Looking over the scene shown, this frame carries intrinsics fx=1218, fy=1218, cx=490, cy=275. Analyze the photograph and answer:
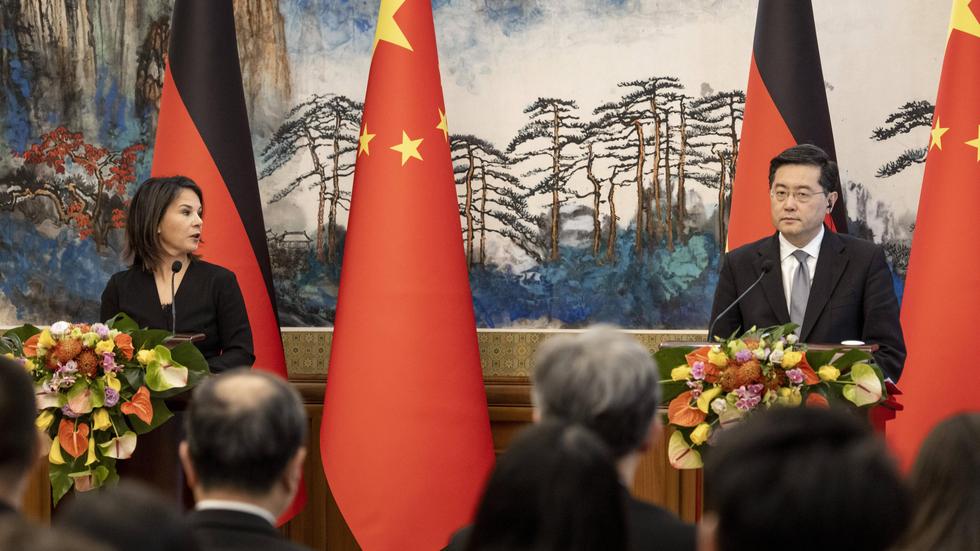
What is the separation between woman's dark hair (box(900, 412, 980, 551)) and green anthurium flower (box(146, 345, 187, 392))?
258 cm

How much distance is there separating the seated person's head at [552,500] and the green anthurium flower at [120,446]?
97.0 inches

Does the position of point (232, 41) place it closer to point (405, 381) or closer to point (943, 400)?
point (405, 381)

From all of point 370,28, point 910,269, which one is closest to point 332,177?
point 370,28

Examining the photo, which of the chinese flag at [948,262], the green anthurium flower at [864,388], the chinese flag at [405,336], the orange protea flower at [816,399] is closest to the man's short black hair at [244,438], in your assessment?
the orange protea flower at [816,399]

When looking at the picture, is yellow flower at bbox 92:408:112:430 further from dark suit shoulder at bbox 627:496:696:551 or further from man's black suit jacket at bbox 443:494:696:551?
dark suit shoulder at bbox 627:496:696:551

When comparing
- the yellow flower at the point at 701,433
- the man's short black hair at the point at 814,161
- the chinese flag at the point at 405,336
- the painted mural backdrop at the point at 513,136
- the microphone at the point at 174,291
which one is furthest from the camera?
the painted mural backdrop at the point at 513,136

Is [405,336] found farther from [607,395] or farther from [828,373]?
[607,395]

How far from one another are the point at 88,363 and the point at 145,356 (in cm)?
17

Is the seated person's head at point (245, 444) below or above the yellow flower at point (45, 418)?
above

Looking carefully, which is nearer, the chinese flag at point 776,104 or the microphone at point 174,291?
the microphone at point 174,291

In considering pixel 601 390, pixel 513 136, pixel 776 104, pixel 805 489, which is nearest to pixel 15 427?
pixel 601 390

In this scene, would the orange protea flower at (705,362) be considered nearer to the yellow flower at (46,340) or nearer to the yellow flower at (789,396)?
the yellow flower at (789,396)

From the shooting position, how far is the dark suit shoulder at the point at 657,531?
194cm

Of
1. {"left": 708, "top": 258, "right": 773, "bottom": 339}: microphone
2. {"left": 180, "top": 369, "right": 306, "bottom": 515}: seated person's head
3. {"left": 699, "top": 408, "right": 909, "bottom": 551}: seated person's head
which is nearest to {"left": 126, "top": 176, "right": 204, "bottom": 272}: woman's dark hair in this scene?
{"left": 708, "top": 258, "right": 773, "bottom": 339}: microphone
